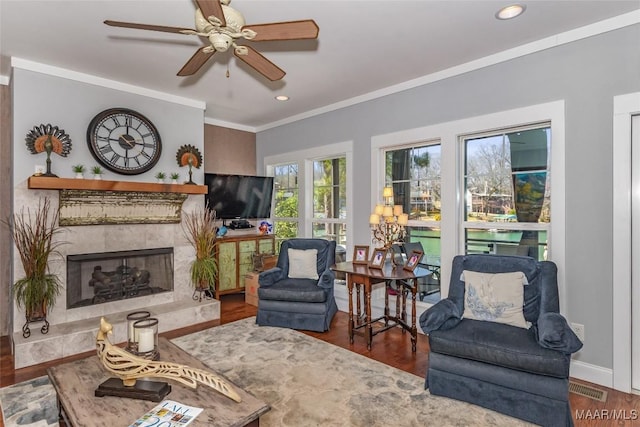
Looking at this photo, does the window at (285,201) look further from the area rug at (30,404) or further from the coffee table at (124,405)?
the coffee table at (124,405)

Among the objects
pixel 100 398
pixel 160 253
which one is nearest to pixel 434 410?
pixel 100 398

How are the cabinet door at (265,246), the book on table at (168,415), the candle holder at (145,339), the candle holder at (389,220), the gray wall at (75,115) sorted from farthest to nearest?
the cabinet door at (265,246) < the candle holder at (389,220) < the gray wall at (75,115) < the candle holder at (145,339) < the book on table at (168,415)

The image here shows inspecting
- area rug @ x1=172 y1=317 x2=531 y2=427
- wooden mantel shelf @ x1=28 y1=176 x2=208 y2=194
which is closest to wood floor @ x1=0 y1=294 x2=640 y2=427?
area rug @ x1=172 y1=317 x2=531 y2=427

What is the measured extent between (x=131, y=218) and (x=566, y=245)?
169 inches

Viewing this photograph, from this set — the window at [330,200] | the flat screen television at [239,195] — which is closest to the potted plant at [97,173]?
the flat screen television at [239,195]

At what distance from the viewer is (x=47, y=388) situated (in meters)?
2.59

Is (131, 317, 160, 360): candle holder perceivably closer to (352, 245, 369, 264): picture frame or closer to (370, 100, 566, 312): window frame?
(352, 245, 369, 264): picture frame

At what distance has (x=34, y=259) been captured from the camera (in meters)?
3.15

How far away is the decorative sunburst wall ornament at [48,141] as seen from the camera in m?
3.28

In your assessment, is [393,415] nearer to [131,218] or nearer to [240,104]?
[131,218]

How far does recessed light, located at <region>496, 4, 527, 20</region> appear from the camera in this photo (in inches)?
94.7

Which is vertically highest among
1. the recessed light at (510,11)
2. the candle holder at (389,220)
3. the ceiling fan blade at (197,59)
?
the recessed light at (510,11)

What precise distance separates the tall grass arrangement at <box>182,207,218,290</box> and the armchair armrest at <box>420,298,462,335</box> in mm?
2763

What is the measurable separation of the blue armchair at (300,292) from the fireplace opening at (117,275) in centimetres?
130
